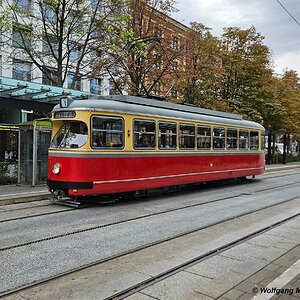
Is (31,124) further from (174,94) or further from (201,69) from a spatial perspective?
(201,69)

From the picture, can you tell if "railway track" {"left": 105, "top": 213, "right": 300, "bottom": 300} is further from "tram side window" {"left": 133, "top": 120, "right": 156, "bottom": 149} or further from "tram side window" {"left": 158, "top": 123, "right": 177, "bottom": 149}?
"tram side window" {"left": 158, "top": 123, "right": 177, "bottom": 149}

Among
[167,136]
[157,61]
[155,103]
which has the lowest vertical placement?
[167,136]

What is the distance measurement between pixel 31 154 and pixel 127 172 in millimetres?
5703

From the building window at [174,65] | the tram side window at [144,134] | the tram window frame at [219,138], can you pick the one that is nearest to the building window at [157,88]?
the building window at [174,65]

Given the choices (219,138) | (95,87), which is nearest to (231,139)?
(219,138)

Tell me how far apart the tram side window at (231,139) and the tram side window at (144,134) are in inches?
217

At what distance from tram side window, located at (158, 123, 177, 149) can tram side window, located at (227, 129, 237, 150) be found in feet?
14.0

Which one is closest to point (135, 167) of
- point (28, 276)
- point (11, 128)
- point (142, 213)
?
point (142, 213)

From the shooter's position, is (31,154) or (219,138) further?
(219,138)

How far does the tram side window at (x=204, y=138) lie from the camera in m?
14.7

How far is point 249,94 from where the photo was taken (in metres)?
31.2

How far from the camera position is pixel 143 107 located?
11992 mm

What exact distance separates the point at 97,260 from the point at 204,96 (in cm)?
2234

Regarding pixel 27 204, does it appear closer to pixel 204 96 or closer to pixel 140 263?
pixel 140 263
